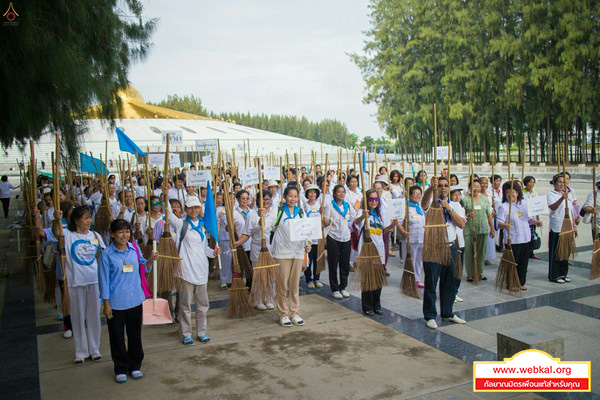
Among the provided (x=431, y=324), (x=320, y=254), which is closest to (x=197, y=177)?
(x=320, y=254)

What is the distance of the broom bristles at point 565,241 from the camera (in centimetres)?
693

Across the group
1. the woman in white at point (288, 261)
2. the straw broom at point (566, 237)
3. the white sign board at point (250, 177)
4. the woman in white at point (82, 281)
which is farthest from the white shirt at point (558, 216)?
the woman in white at point (82, 281)

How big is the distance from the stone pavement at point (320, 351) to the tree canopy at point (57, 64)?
2.43m

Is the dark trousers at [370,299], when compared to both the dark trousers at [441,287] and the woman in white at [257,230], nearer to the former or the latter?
the dark trousers at [441,287]

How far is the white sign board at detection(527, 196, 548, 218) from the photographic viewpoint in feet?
22.5

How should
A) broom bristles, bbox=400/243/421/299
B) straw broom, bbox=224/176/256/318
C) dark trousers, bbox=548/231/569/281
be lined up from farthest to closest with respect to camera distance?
dark trousers, bbox=548/231/569/281
broom bristles, bbox=400/243/421/299
straw broom, bbox=224/176/256/318

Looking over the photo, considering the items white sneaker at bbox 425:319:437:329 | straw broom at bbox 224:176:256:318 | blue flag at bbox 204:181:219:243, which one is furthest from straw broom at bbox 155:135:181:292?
white sneaker at bbox 425:319:437:329

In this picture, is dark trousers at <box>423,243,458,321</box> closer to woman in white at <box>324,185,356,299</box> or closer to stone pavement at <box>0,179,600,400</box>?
stone pavement at <box>0,179,600,400</box>

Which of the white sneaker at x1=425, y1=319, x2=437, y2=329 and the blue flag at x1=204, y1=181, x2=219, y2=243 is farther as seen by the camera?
the blue flag at x1=204, y1=181, x2=219, y2=243

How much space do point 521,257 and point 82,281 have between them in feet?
17.9

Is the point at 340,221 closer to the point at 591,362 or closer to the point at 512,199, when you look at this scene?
the point at 512,199

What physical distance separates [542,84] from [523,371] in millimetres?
28327

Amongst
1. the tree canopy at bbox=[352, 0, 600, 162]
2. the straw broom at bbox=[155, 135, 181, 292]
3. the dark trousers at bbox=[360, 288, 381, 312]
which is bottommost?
the dark trousers at bbox=[360, 288, 381, 312]

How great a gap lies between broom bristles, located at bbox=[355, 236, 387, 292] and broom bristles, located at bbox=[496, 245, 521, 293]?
1.85 meters
